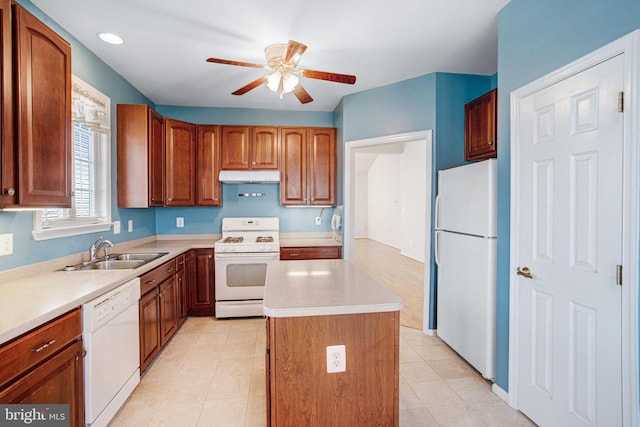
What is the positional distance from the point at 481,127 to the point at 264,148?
8.16 ft

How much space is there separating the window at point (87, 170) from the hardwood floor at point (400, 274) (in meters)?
3.31

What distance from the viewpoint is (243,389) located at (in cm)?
220

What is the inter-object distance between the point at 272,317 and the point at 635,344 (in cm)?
159

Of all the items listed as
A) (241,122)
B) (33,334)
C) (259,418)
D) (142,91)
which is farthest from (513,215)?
(142,91)

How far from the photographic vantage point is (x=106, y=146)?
2.77 meters

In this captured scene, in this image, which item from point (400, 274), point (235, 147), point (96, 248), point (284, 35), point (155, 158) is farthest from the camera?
point (400, 274)

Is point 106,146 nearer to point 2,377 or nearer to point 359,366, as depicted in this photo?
point 2,377

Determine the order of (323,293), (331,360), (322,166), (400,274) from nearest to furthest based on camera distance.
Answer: (331,360), (323,293), (322,166), (400,274)

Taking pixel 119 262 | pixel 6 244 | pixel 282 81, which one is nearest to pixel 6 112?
pixel 6 244

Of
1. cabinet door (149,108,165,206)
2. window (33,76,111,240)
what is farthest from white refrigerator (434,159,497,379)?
window (33,76,111,240)

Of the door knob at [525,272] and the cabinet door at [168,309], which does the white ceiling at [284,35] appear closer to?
the door knob at [525,272]

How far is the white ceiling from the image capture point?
2.01 metres

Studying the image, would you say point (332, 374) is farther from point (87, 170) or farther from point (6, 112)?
point (87, 170)

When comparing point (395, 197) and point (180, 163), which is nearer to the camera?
point (180, 163)
